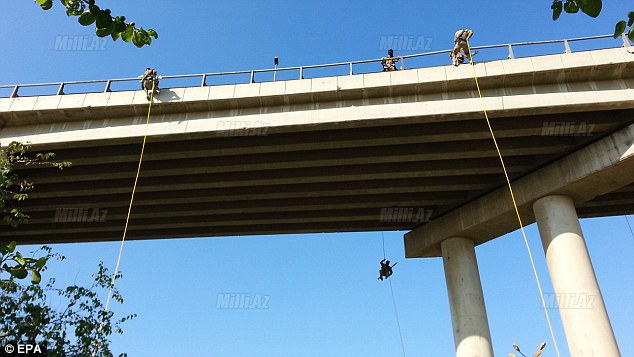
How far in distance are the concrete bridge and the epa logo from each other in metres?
7.47

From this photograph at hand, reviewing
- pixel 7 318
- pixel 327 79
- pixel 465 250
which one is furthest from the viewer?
pixel 465 250

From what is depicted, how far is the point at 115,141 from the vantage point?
16.0m

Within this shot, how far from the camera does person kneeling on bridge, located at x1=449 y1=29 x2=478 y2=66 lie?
1536 centimetres

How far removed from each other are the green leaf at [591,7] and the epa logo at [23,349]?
35.5ft

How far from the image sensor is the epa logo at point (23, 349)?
939 centimetres

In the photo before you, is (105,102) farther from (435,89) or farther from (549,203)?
(549,203)

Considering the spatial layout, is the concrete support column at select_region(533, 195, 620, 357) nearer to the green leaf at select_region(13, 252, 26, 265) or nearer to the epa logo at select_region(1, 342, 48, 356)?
the epa logo at select_region(1, 342, 48, 356)

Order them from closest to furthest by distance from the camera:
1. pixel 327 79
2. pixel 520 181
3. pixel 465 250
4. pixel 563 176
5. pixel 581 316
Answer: pixel 581 316, pixel 327 79, pixel 563 176, pixel 520 181, pixel 465 250

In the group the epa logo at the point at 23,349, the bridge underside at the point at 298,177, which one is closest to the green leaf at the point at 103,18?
the epa logo at the point at 23,349

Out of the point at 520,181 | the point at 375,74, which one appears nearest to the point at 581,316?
→ the point at 520,181

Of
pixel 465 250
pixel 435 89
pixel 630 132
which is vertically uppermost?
pixel 435 89

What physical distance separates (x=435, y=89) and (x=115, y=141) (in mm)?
10814

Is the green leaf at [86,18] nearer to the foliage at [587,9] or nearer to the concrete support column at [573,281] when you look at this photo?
the foliage at [587,9]

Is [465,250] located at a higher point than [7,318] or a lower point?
higher
